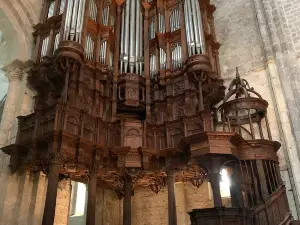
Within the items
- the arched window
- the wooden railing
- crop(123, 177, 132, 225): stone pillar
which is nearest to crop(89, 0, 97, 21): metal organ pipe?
crop(123, 177, 132, 225): stone pillar

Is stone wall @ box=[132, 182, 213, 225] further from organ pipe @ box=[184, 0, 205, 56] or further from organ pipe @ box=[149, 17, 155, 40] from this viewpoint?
organ pipe @ box=[149, 17, 155, 40]

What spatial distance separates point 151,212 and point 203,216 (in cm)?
664

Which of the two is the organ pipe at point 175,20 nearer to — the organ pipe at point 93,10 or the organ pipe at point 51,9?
the organ pipe at point 93,10

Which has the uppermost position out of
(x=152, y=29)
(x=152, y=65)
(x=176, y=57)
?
(x=152, y=29)

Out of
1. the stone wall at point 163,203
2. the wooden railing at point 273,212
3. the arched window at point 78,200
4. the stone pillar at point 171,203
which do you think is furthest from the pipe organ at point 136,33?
the arched window at point 78,200

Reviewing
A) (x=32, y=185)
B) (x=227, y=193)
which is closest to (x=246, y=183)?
(x=227, y=193)

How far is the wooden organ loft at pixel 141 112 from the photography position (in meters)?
8.25

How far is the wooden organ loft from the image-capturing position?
825cm

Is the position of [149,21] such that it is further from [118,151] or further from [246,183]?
[246,183]

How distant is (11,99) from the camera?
1123 cm

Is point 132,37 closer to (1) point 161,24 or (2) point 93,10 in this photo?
(1) point 161,24

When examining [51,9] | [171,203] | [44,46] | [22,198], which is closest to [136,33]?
[44,46]

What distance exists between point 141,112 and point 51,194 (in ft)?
15.5

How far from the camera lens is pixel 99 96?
1096 cm
